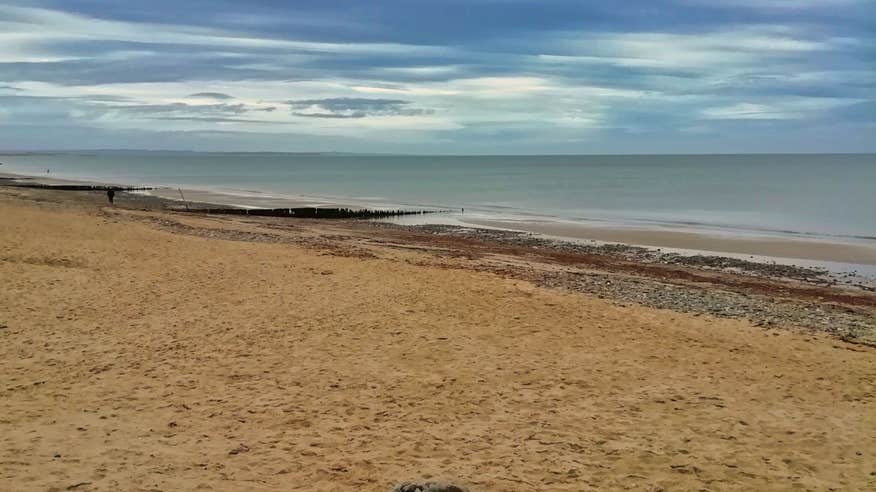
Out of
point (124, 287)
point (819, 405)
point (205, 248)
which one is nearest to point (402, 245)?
point (205, 248)

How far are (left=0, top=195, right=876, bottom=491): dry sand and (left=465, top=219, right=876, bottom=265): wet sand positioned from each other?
1422 cm

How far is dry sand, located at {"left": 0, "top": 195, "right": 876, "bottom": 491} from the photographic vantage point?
6.01 meters

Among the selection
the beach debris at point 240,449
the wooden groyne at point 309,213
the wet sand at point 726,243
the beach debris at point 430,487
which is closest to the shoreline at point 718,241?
the wet sand at point 726,243

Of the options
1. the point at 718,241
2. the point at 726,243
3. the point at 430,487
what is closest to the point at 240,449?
the point at 430,487

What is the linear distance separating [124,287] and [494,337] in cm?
727

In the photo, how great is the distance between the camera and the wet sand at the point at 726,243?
24828mm

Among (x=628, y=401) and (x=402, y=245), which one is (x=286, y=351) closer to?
(x=628, y=401)

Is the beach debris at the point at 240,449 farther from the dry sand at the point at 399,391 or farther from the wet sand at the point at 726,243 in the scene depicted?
the wet sand at the point at 726,243

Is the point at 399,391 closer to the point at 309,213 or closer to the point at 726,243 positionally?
the point at 726,243

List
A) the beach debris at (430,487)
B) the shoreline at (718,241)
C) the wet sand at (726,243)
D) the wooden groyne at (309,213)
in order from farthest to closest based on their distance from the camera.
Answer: the wooden groyne at (309,213), the wet sand at (726,243), the shoreline at (718,241), the beach debris at (430,487)

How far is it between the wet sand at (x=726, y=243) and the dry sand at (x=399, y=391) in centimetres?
1422

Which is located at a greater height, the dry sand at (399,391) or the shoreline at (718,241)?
the shoreline at (718,241)

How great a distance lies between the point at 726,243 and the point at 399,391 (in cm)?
2347

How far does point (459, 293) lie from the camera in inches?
552
